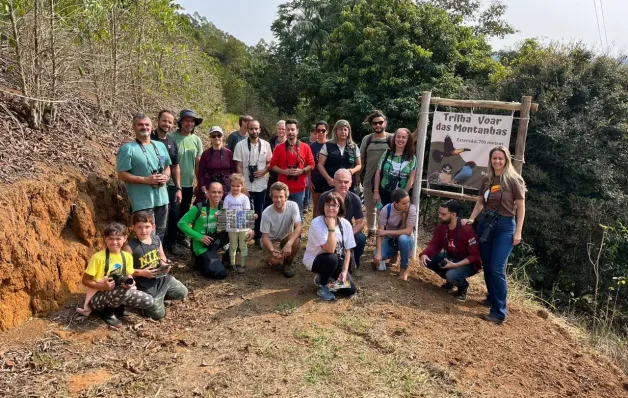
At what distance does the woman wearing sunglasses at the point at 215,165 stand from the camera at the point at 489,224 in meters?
3.20

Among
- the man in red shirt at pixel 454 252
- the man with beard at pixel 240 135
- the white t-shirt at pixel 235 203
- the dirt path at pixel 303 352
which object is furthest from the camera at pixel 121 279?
the man in red shirt at pixel 454 252

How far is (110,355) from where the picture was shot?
385 centimetres

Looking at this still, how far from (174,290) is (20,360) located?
1.57 metres

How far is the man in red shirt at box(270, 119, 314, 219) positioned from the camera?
→ 6.03 metres

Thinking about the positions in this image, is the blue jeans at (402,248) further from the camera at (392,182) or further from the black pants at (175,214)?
the black pants at (175,214)

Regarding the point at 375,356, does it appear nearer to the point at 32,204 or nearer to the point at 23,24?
the point at 32,204

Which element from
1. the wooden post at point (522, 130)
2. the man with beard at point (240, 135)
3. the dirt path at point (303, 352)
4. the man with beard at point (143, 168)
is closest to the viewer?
the dirt path at point (303, 352)

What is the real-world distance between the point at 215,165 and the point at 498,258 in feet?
11.7

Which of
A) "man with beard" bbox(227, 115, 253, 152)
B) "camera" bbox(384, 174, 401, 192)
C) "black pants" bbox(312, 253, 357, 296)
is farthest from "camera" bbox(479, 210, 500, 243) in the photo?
"man with beard" bbox(227, 115, 253, 152)

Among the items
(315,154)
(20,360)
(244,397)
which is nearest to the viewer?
(244,397)

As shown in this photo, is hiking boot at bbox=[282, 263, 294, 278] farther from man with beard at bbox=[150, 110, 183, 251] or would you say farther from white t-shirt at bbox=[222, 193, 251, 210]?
man with beard at bbox=[150, 110, 183, 251]

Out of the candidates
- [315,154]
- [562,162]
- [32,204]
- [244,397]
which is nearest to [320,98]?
[562,162]

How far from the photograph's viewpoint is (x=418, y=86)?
13.8 metres

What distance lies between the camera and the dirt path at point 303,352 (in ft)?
11.5
